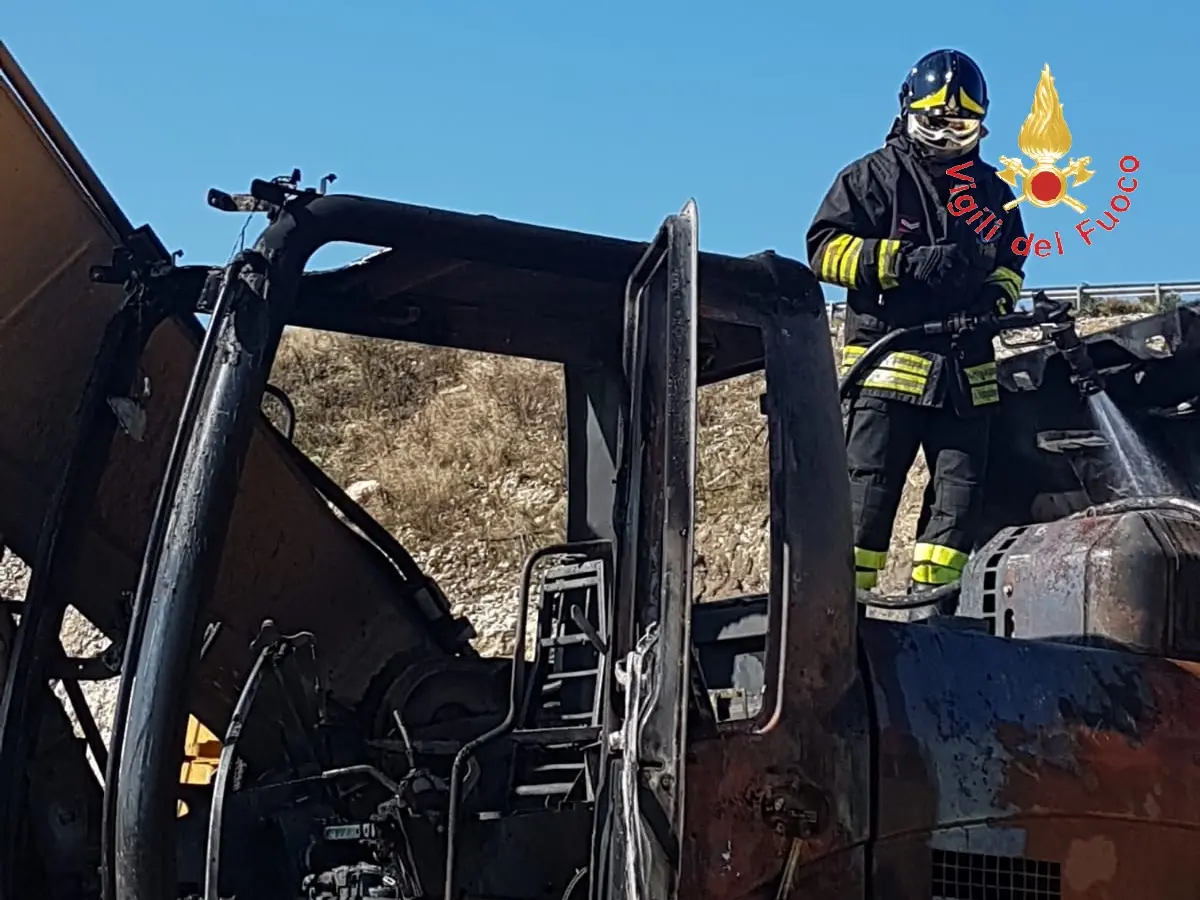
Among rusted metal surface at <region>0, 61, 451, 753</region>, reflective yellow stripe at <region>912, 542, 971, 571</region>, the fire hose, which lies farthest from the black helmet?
rusted metal surface at <region>0, 61, 451, 753</region>

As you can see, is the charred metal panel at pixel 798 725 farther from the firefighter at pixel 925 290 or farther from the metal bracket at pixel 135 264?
the firefighter at pixel 925 290

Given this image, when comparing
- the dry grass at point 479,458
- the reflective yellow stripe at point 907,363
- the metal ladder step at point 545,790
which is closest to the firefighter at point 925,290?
the reflective yellow stripe at point 907,363

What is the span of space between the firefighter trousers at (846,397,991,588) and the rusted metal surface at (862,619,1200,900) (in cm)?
188

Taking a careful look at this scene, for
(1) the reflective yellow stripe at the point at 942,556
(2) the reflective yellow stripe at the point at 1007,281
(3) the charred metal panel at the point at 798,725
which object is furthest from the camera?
(2) the reflective yellow stripe at the point at 1007,281

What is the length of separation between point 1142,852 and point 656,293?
4.45 feet

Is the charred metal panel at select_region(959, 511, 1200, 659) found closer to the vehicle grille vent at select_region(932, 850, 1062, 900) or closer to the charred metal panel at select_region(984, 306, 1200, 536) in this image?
the vehicle grille vent at select_region(932, 850, 1062, 900)

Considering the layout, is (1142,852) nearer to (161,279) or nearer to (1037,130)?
(161,279)

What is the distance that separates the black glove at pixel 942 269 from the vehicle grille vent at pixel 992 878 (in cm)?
259

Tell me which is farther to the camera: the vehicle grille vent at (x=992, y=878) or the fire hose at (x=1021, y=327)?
the fire hose at (x=1021, y=327)

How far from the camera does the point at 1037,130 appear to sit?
11320 millimetres

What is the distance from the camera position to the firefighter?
16.4 feet

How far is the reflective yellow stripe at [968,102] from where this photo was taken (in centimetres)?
537

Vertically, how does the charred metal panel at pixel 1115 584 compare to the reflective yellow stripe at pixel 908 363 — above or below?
below

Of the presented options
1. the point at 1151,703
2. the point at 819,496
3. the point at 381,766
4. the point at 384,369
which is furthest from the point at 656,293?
the point at 384,369
